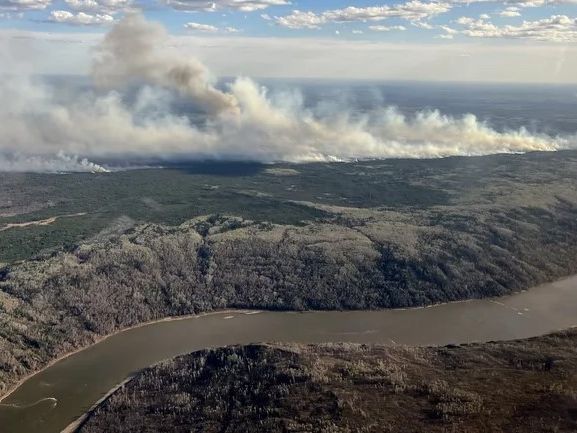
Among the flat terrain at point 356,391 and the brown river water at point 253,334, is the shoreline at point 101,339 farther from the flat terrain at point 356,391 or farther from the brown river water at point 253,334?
the flat terrain at point 356,391

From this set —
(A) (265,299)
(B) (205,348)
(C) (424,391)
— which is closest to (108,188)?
(A) (265,299)

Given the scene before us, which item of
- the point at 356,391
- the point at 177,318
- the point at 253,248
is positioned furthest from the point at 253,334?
the point at 356,391

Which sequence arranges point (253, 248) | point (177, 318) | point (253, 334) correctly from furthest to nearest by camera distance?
point (253, 248) < point (177, 318) < point (253, 334)

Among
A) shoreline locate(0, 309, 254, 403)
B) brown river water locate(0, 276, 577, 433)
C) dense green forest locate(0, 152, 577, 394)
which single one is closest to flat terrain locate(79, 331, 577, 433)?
brown river water locate(0, 276, 577, 433)

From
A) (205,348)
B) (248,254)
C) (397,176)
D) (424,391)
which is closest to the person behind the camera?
(424,391)

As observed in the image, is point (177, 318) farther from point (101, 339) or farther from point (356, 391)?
point (356, 391)

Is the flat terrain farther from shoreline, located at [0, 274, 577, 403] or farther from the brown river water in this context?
shoreline, located at [0, 274, 577, 403]

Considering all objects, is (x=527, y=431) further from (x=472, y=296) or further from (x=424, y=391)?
(x=472, y=296)
